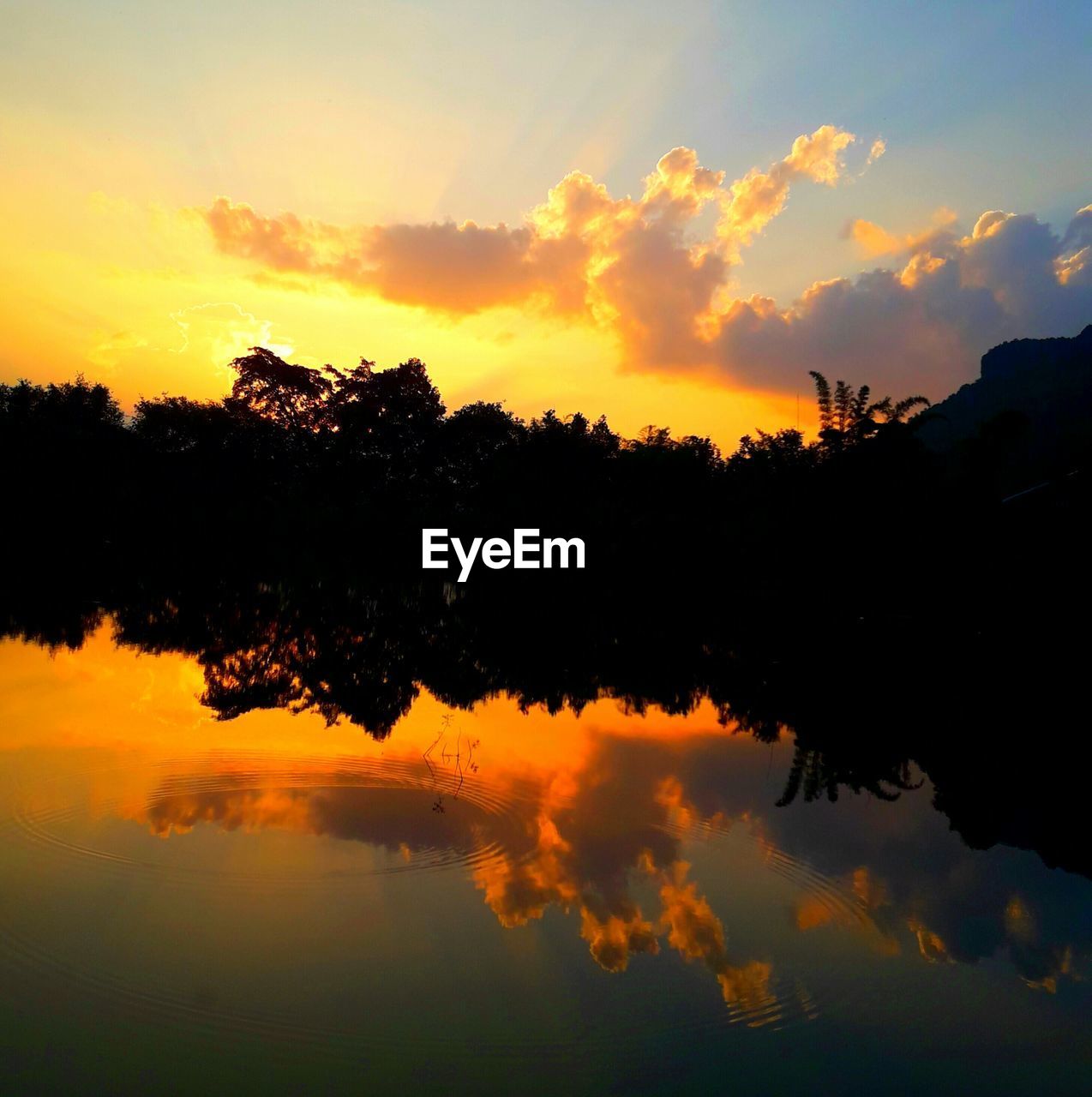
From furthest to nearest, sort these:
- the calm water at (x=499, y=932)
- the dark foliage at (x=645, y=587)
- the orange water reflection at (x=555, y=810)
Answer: the dark foliage at (x=645, y=587) < the orange water reflection at (x=555, y=810) < the calm water at (x=499, y=932)

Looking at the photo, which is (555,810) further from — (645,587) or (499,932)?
(645,587)

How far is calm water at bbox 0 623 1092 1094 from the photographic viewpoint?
347cm

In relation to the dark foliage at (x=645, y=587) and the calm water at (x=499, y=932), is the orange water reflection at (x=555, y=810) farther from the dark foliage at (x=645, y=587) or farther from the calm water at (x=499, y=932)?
the dark foliage at (x=645, y=587)

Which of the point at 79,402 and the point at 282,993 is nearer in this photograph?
the point at 282,993

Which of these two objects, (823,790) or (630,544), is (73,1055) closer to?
(823,790)

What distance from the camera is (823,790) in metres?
7.54

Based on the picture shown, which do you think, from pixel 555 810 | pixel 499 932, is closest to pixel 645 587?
pixel 555 810

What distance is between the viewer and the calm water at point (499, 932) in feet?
11.4

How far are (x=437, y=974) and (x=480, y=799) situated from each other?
2.68 metres

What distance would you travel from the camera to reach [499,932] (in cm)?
450

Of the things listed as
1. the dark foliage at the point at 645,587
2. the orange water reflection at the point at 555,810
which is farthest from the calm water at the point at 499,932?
the dark foliage at the point at 645,587

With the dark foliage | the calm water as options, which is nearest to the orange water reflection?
the calm water

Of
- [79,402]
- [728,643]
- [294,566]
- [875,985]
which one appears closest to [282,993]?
[875,985]

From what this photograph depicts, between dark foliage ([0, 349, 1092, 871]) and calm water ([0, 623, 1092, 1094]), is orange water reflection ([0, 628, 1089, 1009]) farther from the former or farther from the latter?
dark foliage ([0, 349, 1092, 871])
